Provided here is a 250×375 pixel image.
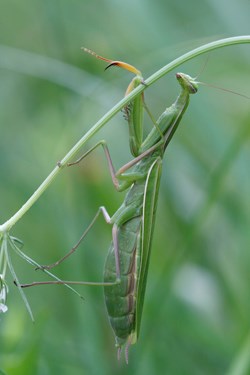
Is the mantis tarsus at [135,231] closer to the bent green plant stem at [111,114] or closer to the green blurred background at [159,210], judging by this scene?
the bent green plant stem at [111,114]

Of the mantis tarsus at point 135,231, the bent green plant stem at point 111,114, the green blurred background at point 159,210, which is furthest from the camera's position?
the green blurred background at point 159,210

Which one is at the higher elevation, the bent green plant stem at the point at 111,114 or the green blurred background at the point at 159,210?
the bent green plant stem at the point at 111,114

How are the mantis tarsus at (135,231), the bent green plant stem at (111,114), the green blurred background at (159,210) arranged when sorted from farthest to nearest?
the green blurred background at (159,210), the mantis tarsus at (135,231), the bent green plant stem at (111,114)

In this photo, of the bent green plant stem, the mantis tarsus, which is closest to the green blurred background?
the mantis tarsus

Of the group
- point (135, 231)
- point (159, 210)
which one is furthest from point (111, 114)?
point (159, 210)

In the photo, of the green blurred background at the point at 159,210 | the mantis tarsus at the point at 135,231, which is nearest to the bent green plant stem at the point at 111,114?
the mantis tarsus at the point at 135,231

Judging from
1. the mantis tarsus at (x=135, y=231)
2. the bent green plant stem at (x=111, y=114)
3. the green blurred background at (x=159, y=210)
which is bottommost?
the green blurred background at (x=159, y=210)

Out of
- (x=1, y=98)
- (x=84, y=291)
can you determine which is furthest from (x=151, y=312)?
(x=1, y=98)

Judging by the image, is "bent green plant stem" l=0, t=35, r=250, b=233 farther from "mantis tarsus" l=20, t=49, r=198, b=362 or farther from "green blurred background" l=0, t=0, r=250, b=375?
"green blurred background" l=0, t=0, r=250, b=375
